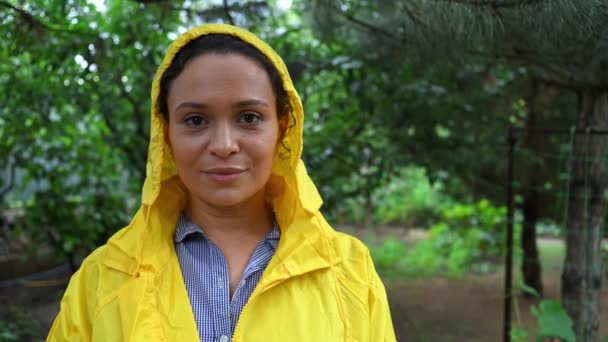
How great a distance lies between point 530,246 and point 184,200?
14.8 feet

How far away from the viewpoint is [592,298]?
2.99 meters

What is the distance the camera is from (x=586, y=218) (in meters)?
2.97

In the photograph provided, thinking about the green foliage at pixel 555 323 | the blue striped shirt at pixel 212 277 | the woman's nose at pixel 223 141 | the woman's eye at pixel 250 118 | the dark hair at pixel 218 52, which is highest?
the dark hair at pixel 218 52

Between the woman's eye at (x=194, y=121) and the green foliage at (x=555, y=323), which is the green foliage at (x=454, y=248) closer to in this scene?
the green foliage at (x=555, y=323)

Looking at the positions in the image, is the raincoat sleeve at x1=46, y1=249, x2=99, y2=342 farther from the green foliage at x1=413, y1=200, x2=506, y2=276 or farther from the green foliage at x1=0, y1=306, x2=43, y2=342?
the green foliage at x1=413, y1=200, x2=506, y2=276

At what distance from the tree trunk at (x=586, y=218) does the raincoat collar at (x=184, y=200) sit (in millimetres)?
2067

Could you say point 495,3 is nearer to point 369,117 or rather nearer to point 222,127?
point 222,127

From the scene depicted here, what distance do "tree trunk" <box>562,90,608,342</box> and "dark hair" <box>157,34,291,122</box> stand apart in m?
2.16

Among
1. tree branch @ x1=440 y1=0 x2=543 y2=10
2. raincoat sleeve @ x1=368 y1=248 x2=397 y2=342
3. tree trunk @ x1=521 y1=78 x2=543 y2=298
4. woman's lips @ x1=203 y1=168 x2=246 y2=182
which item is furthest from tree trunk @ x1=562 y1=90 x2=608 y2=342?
woman's lips @ x1=203 y1=168 x2=246 y2=182

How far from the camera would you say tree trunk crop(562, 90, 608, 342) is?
2.90m

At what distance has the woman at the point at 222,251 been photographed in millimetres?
1218

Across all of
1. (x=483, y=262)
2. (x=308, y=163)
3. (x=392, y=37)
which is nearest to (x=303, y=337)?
(x=392, y=37)

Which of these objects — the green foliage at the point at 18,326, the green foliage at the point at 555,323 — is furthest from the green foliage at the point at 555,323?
the green foliage at the point at 18,326

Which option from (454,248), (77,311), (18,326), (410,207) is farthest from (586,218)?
(410,207)
